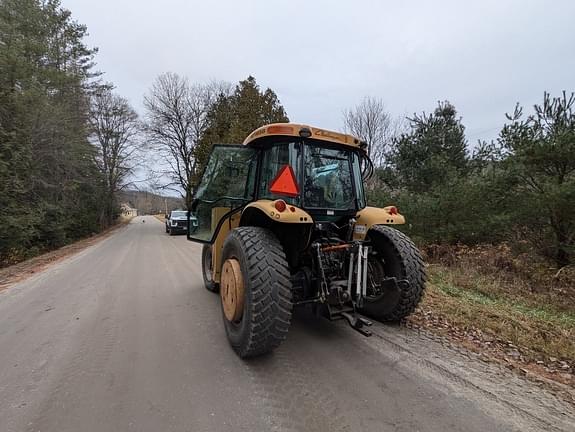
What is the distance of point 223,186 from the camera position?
4125 millimetres

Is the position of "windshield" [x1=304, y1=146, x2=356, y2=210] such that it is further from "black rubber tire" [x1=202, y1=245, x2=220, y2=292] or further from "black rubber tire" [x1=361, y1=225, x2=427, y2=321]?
"black rubber tire" [x1=202, y1=245, x2=220, y2=292]

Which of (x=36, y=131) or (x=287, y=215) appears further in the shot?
(x=36, y=131)

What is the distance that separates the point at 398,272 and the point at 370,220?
2.13ft

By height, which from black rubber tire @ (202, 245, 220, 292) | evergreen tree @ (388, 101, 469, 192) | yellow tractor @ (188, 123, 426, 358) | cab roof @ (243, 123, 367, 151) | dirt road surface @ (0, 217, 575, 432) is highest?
evergreen tree @ (388, 101, 469, 192)

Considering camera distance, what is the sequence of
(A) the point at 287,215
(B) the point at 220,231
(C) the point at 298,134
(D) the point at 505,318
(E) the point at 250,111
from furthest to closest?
1. (E) the point at 250,111
2. (B) the point at 220,231
3. (D) the point at 505,318
4. (C) the point at 298,134
5. (A) the point at 287,215

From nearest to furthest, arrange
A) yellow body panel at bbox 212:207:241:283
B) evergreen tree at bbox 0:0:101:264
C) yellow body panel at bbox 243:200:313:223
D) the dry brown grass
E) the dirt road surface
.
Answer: the dirt road surface
yellow body panel at bbox 243:200:313:223
the dry brown grass
yellow body panel at bbox 212:207:241:283
evergreen tree at bbox 0:0:101:264

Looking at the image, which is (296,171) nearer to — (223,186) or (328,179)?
(328,179)

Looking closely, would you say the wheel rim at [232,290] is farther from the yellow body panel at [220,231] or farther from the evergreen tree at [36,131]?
the evergreen tree at [36,131]

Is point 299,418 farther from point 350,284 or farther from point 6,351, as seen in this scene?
point 6,351

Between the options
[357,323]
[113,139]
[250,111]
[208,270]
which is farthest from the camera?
[113,139]

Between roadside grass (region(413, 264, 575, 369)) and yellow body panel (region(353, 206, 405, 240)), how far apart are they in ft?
4.42

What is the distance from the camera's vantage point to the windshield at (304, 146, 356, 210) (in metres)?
3.20

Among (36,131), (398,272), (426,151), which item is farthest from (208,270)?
(36,131)

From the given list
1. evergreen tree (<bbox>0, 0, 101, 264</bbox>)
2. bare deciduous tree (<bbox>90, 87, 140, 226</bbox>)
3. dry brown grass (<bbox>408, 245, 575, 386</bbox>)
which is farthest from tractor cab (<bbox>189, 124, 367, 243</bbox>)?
bare deciduous tree (<bbox>90, 87, 140, 226</bbox>)
